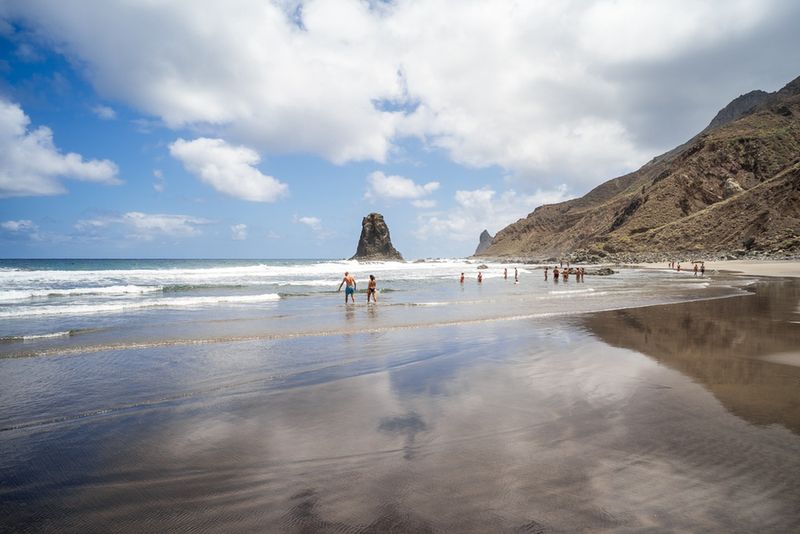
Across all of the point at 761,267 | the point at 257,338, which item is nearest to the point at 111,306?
the point at 257,338

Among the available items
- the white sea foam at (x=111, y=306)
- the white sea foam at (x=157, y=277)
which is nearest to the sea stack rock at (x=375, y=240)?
the white sea foam at (x=157, y=277)

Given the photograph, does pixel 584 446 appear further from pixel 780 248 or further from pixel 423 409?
pixel 780 248

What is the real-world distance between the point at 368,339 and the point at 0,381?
7.49 m

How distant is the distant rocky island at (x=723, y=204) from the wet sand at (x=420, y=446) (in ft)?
201

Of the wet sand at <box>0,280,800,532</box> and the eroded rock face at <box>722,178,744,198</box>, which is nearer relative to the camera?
the wet sand at <box>0,280,800,532</box>

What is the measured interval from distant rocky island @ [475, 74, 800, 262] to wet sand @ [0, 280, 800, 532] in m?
61.3

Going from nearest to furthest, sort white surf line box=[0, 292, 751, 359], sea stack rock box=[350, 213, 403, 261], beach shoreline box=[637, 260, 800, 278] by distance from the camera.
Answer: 1. white surf line box=[0, 292, 751, 359]
2. beach shoreline box=[637, 260, 800, 278]
3. sea stack rock box=[350, 213, 403, 261]

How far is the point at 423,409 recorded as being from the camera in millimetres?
5844

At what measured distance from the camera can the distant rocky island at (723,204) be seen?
59969 mm

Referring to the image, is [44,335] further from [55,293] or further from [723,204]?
[723,204]

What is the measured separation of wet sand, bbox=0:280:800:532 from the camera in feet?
10.9

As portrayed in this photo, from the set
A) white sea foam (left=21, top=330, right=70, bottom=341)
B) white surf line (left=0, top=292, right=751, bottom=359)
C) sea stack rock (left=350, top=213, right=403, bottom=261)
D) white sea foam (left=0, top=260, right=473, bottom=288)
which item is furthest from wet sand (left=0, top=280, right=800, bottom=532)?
sea stack rock (left=350, top=213, right=403, bottom=261)

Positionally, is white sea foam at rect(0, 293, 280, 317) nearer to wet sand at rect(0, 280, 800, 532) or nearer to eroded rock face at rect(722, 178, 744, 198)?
wet sand at rect(0, 280, 800, 532)

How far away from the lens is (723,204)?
7250cm
